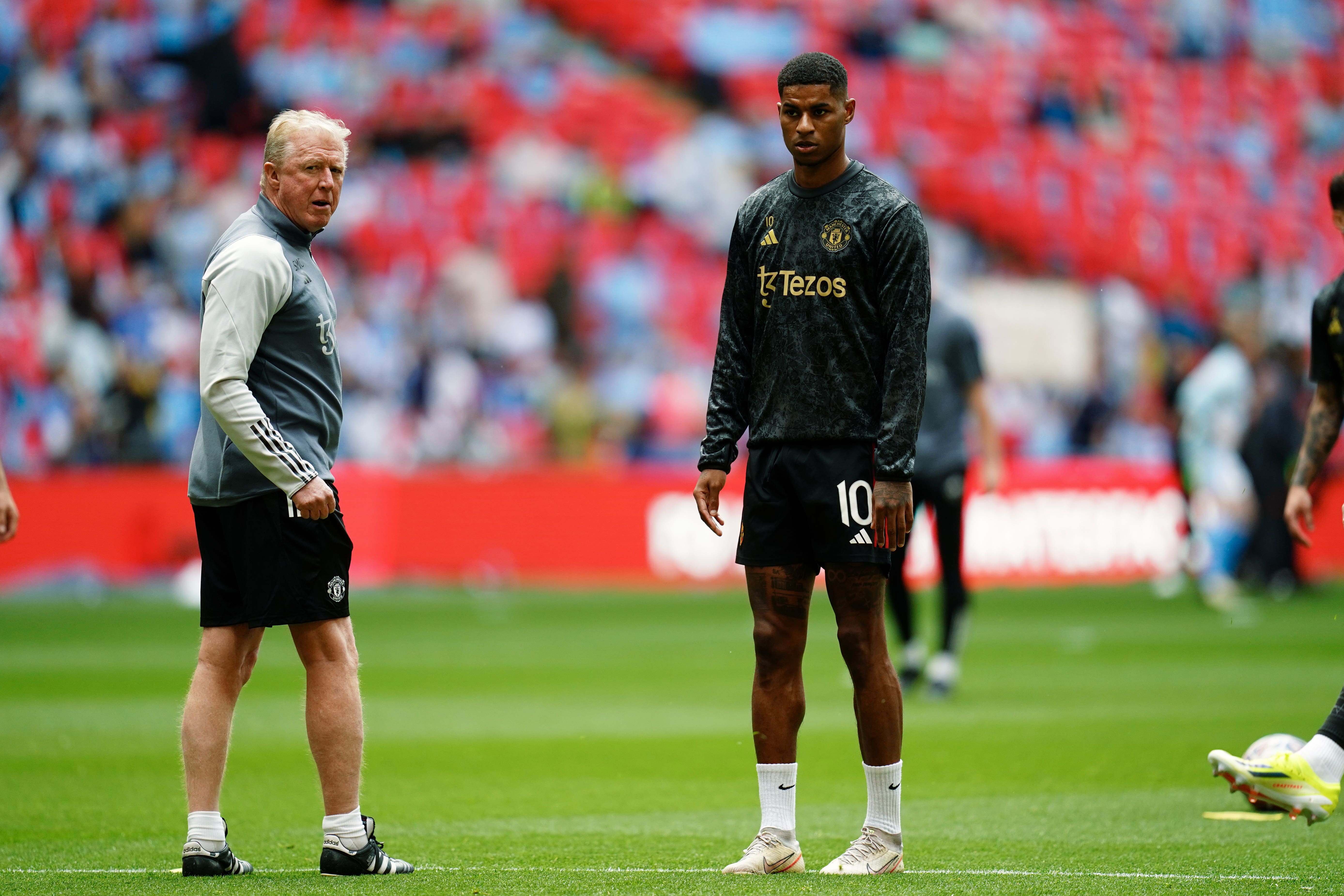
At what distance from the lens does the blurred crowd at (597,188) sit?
75.7 feet

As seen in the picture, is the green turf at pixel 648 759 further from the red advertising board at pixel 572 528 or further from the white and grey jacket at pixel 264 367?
the red advertising board at pixel 572 528

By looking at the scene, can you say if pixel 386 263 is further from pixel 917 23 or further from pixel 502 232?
pixel 917 23

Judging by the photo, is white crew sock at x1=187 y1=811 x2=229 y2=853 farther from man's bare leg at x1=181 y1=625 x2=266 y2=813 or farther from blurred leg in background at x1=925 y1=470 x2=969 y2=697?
blurred leg in background at x1=925 y1=470 x2=969 y2=697

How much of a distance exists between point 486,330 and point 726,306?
19095 mm

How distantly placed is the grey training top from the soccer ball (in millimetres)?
4423

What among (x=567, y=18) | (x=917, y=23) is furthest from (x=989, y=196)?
(x=567, y=18)

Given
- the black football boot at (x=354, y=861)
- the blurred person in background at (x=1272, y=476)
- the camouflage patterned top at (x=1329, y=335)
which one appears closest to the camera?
the black football boot at (x=354, y=861)

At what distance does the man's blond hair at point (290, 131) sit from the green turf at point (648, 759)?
215 cm

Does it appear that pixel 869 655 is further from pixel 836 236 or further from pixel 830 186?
pixel 830 186

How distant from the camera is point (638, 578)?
21.3 metres

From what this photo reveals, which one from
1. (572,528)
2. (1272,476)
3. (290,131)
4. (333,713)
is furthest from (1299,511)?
(572,528)

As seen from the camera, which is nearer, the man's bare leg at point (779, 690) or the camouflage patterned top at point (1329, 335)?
the man's bare leg at point (779, 690)

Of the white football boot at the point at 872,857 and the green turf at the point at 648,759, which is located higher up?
the white football boot at the point at 872,857

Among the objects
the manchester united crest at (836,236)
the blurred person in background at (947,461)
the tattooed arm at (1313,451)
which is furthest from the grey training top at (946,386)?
the manchester united crest at (836,236)
